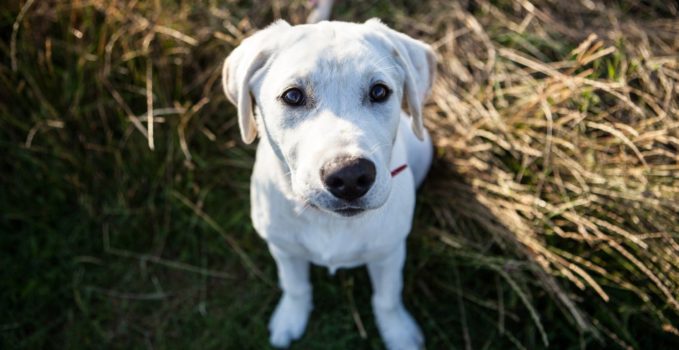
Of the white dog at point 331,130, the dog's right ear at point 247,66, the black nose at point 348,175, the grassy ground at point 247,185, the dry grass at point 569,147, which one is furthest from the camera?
the grassy ground at point 247,185

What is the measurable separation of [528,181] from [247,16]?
2.40 metres

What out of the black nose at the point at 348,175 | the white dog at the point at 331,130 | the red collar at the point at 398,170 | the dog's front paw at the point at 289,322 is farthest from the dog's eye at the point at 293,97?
the dog's front paw at the point at 289,322

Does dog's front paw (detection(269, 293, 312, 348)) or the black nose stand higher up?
the black nose

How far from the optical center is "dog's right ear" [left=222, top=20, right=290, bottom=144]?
2.34m

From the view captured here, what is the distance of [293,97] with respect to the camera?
221 centimetres

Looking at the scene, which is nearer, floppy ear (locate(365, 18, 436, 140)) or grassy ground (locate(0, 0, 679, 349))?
floppy ear (locate(365, 18, 436, 140))

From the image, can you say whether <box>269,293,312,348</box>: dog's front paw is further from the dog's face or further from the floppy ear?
the floppy ear

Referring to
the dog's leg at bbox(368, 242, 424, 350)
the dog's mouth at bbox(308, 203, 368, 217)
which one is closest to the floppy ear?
the dog's mouth at bbox(308, 203, 368, 217)

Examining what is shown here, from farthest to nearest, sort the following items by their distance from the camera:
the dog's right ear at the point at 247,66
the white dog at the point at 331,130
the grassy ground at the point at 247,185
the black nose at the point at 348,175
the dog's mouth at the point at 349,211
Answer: the grassy ground at the point at 247,185, the dog's right ear at the point at 247,66, the dog's mouth at the point at 349,211, the white dog at the point at 331,130, the black nose at the point at 348,175

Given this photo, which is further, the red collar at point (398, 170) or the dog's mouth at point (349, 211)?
the red collar at point (398, 170)

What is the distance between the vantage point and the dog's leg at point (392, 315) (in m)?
3.21

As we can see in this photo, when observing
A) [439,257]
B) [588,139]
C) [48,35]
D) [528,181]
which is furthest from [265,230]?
[48,35]

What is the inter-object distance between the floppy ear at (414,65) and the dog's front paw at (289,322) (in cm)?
147

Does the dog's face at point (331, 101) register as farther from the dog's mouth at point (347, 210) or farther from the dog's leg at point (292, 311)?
the dog's leg at point (292, 311)
